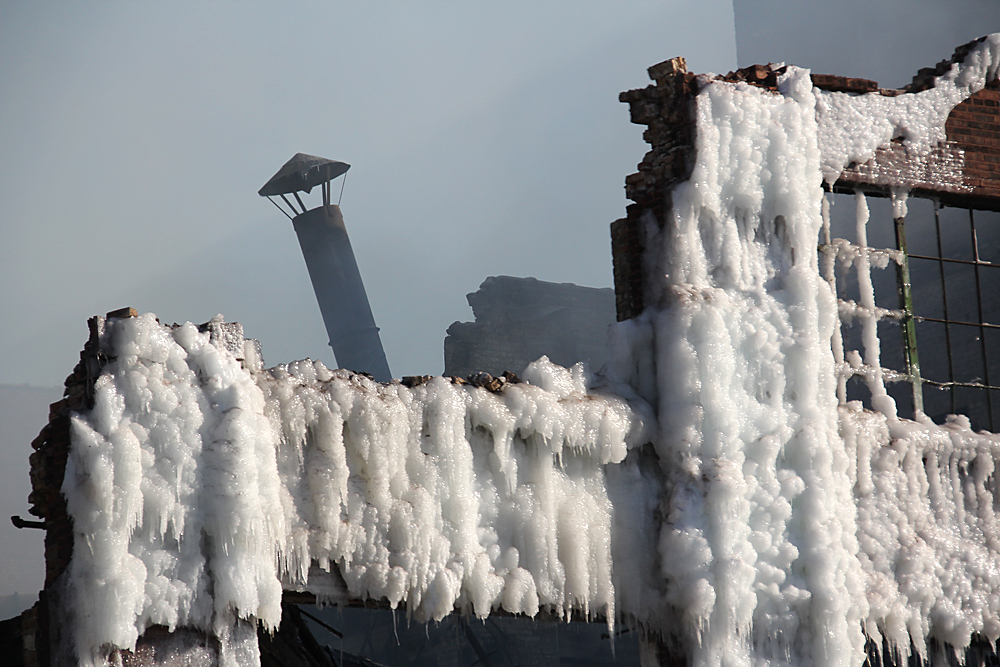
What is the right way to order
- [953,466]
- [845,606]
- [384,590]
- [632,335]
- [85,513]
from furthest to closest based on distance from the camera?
[953,466], [632,335], [845,606], [384,590], [85,513]

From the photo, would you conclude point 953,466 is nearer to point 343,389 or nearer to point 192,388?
point 343,389

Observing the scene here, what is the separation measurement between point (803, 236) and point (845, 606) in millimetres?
2668

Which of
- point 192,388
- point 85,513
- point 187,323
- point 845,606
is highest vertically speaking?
point 187,323

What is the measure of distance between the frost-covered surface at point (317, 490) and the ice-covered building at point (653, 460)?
0.02m

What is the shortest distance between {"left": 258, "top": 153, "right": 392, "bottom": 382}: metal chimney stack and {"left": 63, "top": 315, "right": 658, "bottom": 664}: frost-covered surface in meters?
18.5

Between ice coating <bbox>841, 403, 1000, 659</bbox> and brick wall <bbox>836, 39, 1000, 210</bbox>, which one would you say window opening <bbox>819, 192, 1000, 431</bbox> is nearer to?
brick wall <bbox>836, 39, 1000, 210</bbox>

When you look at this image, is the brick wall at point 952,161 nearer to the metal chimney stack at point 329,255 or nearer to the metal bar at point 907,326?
the metal bar at point 907,326

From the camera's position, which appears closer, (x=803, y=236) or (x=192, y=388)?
(x=192, y=388)

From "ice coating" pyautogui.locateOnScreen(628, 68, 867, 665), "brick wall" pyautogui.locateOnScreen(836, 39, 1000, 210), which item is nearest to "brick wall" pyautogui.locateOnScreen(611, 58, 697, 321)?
"ice coating" pyautogui.locateOnScreen(628, 68, 867, 665)

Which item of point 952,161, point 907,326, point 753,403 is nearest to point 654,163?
point 753,403

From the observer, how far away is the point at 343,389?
17.9 feet

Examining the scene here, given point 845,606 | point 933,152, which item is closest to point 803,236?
point 933,152

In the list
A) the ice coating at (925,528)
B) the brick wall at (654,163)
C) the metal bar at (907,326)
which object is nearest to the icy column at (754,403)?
the brick wall at (654,163)

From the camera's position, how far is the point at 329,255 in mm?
24391
